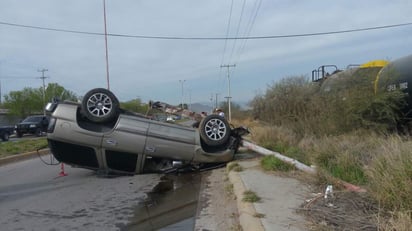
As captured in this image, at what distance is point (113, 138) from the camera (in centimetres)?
1104

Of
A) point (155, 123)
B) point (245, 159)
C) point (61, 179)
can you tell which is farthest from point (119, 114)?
point (245, 159)

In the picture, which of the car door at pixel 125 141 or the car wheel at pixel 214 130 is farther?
the car wheel at pixel 214 130

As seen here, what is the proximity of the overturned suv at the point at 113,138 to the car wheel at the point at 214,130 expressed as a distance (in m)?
0.03

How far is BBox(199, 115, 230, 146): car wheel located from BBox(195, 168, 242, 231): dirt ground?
108 centimetres

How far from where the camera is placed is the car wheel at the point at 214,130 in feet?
39.0

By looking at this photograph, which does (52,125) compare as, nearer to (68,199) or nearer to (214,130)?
(68,199)

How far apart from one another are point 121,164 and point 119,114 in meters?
1.27

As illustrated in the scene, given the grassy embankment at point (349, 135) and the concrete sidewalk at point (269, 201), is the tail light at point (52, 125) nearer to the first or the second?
the concrete sidewalk at point (269, 201)

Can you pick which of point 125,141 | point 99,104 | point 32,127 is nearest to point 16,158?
point 99,104

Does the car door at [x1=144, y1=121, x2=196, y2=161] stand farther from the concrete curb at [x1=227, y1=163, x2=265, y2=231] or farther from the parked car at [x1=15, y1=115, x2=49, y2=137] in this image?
the parked car at [x1=15, y1=115, x2=49, y2=137]

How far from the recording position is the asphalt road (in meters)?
7.05

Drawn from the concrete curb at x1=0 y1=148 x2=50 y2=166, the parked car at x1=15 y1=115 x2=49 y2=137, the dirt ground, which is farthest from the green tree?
the dirt ground

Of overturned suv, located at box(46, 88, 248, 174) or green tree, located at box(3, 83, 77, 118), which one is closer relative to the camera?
overturned suv, located at box(46, 88, 248, 174)

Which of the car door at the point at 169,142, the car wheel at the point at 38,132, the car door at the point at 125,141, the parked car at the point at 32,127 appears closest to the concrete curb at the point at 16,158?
the car door at the point at 125,141
